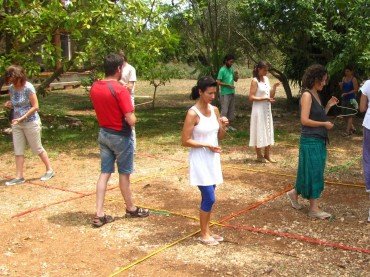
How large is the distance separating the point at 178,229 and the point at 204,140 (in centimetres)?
110

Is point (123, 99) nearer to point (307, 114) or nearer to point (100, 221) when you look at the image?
point (100, 221)

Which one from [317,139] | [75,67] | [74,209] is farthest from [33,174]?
[317,139]

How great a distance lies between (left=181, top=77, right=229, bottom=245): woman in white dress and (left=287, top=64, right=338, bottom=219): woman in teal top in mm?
1042

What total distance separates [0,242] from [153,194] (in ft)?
6.81

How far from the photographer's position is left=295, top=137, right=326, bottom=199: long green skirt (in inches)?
205

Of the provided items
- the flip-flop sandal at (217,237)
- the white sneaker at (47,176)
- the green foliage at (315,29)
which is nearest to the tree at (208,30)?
the green foliage at (315,29)

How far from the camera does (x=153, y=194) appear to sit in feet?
20.9

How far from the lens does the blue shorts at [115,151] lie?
5.10 metres

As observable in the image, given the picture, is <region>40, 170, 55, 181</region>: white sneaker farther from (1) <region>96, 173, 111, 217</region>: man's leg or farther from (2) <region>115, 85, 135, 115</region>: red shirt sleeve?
(2) <region>115, 85, 135, 115</region>: red shirt sleeve

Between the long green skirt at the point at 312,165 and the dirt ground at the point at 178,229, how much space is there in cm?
34

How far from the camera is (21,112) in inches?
261

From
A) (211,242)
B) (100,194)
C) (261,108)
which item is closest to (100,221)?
(100,194)

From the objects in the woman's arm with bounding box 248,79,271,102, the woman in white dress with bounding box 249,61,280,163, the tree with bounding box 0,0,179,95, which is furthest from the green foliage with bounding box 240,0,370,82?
the tree with bounding box 0,0,179,95

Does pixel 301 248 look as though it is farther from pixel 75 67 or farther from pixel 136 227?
pixel 75 67
